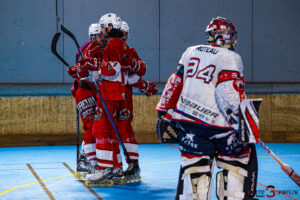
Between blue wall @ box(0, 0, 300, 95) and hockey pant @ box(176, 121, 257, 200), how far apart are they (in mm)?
5349

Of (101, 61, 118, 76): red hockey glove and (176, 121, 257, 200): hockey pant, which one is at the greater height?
(101, 61, 118, 76): red hockey glove

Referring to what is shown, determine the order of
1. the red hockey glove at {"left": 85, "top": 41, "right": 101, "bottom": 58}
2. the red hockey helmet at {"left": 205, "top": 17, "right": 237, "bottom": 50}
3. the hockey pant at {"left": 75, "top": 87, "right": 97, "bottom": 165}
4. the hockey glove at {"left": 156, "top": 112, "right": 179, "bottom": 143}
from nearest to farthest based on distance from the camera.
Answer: the red hockey helmet at {"left": 205, "top": 17, "right": 237, "bottom": 50}
the hockey glove at {"left": 156, "top": 112, "right": 179, "bottom": 143}
the red hockey glove at {"left": 85, "top": 41, "right": 101, "bottom": 58}
the hockey pant at {"left": 75, "top": 87, "right": 97, "bottom": 165}

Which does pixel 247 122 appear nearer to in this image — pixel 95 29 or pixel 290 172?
pixel 290 172

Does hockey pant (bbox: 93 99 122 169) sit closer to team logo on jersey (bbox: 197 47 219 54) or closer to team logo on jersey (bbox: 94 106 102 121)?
team logo on jersey (bbox: 94 106 102 121)

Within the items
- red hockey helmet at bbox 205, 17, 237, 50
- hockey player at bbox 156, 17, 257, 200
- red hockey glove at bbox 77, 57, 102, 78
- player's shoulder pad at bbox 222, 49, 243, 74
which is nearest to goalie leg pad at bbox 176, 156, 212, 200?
hockey player at bbox 156, 17, 257, 200

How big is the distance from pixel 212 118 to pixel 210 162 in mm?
356

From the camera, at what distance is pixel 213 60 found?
3404mm

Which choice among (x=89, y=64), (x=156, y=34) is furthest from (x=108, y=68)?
(x=156, y=34)

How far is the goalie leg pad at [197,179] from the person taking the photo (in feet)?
11.4

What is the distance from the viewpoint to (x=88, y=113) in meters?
5.51

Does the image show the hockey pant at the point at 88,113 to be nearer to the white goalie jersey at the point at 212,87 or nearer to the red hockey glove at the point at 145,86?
the red hockey glove at the point at 145,86

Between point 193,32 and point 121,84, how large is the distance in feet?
13.0

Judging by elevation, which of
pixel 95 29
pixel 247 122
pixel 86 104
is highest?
pixel 95 29

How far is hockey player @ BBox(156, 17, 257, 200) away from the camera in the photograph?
3400 millimetres
